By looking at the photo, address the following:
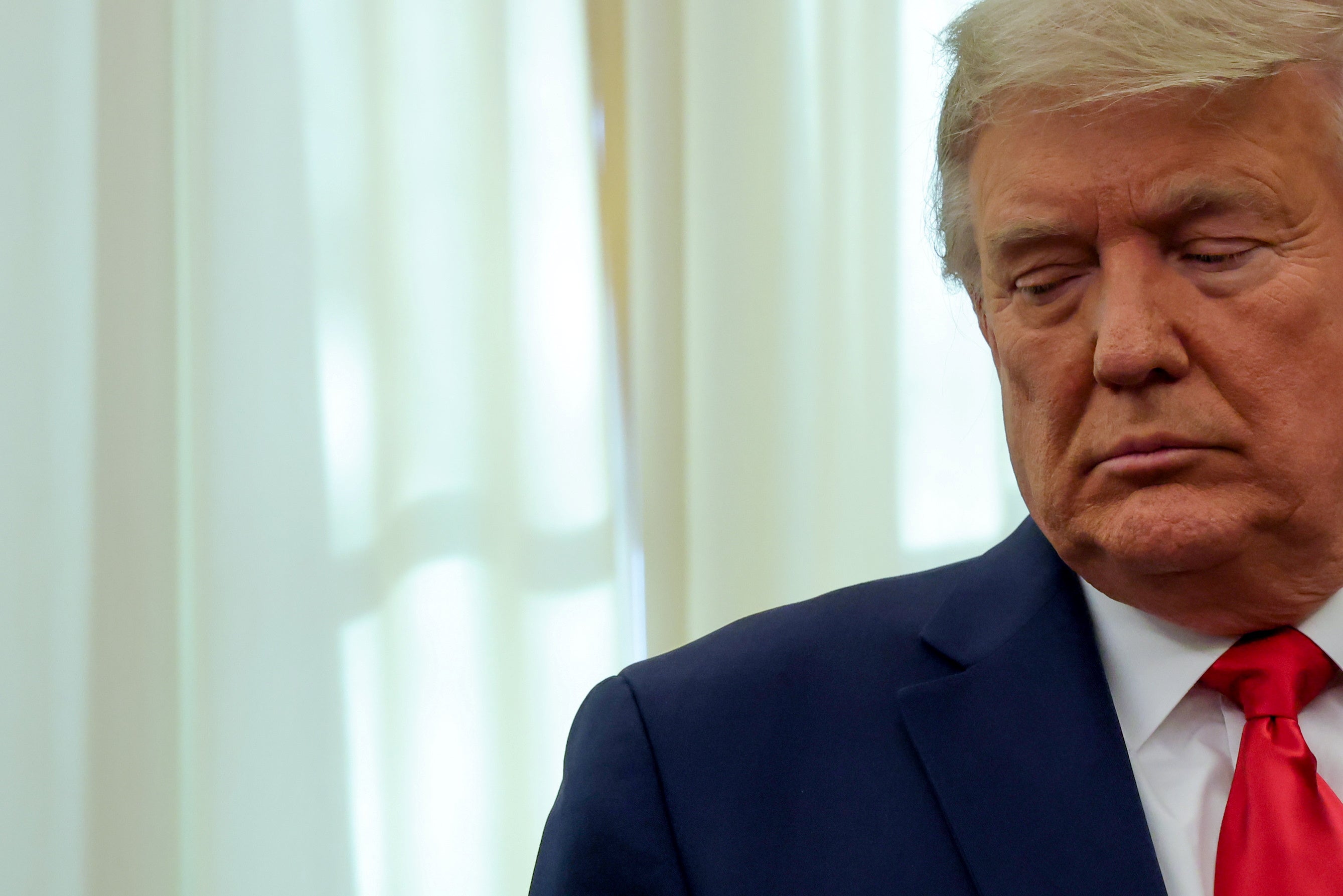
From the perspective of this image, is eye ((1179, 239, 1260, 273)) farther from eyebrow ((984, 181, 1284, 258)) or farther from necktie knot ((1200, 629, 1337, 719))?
necktie knot ((1200, 629, 1337, 719))

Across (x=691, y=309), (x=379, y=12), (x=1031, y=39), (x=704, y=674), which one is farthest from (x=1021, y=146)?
(x=379, y=12)

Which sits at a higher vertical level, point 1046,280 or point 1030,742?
point 1046,280

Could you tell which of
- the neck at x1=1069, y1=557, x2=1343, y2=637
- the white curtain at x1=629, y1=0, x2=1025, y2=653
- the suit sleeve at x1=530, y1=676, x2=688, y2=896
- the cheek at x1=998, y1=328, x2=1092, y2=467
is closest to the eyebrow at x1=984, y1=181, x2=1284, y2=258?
the cheek at x1=998, y1=328, x2=1092, y2=467

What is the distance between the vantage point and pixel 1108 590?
1.04 m

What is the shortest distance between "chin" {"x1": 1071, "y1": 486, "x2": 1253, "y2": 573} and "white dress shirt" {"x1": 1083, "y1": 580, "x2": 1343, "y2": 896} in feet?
0.37

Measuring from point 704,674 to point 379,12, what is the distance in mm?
1252

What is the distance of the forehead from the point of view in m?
0.94

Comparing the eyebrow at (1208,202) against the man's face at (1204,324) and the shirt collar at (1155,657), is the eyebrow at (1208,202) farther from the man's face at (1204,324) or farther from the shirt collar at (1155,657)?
the shirt collar at (1155,657)

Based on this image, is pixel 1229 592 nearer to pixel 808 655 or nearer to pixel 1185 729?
pixel 1185 729

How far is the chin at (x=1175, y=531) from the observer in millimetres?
930

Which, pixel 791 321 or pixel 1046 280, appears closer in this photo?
pixel 1046 280

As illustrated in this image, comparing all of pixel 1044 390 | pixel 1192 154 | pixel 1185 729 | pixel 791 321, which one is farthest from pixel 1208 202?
pixel 791 321

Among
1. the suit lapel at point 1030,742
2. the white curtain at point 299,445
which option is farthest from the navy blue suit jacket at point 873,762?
the white curtain at point 299,445

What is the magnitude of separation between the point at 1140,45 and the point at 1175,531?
344mm
